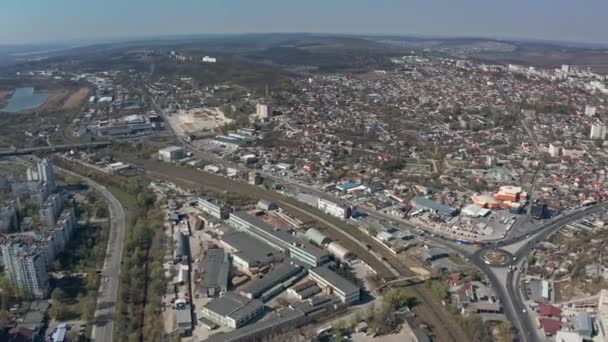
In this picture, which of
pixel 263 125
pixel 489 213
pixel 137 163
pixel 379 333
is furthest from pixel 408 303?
pixel 263 125

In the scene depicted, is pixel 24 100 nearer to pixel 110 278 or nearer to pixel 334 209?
pixel 110 278

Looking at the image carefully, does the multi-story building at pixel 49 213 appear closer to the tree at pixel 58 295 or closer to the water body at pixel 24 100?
the tree at pixel 58 295

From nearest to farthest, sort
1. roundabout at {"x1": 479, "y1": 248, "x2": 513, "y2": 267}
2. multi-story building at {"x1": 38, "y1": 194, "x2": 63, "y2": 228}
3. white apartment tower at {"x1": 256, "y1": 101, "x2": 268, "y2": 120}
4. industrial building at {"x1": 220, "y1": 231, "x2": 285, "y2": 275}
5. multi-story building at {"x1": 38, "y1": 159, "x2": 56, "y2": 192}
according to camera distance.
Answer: industrial building at {"x1": 220, "y1": 231, "x2": 285, "y2": 275}, roundabout at {"x1": 479, "y1": 248, "x2": 513, "y2": 267}, multi-story building at {"x1": 38, "y1": 194, "x2": 63, "y2": 228}, multi-story building at {"x1": 38, "y1": 159, "x2": 56, "y2": 192}, white apartment tower at {"x1": 256, "y1": 101, "x2": 268, "y2": 120}

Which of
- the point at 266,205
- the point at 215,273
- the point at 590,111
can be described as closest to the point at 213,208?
the point at 266,205

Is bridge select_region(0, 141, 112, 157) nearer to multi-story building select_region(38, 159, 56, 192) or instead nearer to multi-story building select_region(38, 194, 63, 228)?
multi-story building select_region(38, 159, 56, 192)

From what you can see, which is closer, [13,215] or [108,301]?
[108,301]

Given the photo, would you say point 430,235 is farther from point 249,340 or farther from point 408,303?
point 249,340

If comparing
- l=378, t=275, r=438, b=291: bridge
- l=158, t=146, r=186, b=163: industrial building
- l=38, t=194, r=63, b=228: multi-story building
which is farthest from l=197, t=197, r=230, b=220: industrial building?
l=158, t=146, r=186, b=163: industrial building
